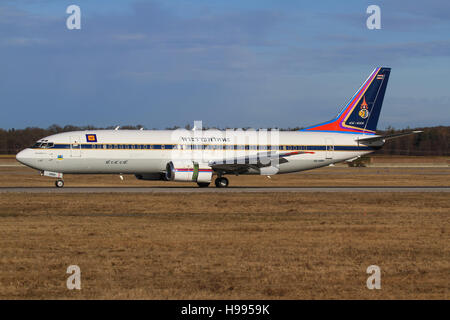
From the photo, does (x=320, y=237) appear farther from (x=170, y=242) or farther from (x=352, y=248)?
(x=170, y=242)

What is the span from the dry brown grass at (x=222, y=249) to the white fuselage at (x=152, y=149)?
11567 millimetres

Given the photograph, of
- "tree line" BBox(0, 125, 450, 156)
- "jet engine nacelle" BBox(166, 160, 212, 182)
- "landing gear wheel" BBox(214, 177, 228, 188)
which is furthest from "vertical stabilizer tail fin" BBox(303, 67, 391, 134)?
"tree line" BBox(0, 125, 450, 156)

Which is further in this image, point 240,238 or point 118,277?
point 240,238

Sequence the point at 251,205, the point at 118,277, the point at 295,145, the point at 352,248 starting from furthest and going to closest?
1. the point at 295,145
2. the point at 251,205
3. the point at 352,248
4. the point at 118,277

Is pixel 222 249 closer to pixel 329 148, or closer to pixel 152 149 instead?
pixel 152 149

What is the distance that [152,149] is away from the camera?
44906 millimetres

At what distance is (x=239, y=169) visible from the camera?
150 feet

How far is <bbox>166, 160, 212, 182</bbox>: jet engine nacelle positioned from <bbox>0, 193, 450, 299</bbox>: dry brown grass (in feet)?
33.7

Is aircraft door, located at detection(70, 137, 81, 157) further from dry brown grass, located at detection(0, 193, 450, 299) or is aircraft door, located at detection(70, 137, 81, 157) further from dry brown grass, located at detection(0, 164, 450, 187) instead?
dry brown grass, located at detection(0, 193, 450, 299)

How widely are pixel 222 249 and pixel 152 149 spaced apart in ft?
91.2

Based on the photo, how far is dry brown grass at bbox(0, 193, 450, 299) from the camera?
511 inches

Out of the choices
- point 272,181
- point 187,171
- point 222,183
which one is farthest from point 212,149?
point 272,181

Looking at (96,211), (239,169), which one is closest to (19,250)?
(96,211)

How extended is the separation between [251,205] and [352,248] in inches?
536
